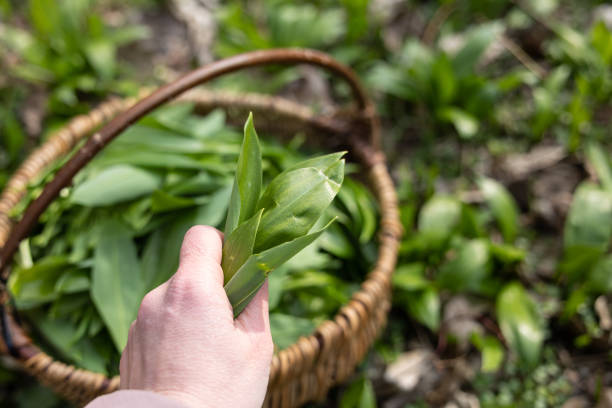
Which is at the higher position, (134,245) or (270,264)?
(270,264)

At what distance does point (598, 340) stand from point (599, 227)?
1.04 ft

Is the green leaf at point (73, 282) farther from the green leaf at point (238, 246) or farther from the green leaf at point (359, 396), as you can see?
the green leaf at point (359, 396)

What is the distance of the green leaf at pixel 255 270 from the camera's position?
1.98ft

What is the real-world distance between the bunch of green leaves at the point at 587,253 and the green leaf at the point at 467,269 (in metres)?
0.24

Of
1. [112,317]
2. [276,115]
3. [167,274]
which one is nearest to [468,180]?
[276,115]

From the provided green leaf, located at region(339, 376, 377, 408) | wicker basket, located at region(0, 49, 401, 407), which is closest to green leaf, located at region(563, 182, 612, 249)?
wicker basket, located at region(0, 49, 401, 407)

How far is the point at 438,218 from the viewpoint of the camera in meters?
1.38

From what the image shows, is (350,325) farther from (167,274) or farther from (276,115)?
(276,115)

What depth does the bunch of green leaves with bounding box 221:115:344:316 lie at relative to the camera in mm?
615

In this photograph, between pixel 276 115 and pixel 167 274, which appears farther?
pixel 276 115

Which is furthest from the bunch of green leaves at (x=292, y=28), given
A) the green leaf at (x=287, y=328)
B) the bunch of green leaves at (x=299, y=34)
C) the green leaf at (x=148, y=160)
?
the green leaf at (x=287, y=328)

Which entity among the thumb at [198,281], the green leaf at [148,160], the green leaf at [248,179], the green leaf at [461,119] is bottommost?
the green leaf at [461,119]

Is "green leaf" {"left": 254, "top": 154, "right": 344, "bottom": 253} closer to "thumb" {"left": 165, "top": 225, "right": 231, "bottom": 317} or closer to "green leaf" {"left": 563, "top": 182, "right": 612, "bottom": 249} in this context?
"thumb" {"left": 165, "top": 225, "right": 231, "bottom": 317}

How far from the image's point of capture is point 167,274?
0.96 metres
